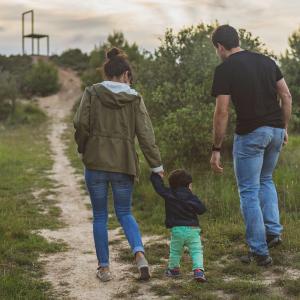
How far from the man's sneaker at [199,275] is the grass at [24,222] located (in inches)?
47.9

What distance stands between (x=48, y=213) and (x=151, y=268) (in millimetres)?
3685

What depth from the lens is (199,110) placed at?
10625mm

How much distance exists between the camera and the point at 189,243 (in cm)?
460

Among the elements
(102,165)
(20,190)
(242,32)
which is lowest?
(20,190)

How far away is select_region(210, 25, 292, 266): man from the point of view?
15.7ft

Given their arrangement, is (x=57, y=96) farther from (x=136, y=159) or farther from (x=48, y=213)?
(x=136, y=159)

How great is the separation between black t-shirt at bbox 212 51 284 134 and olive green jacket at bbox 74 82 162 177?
0.77 meters

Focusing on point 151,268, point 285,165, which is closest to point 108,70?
point 151,268

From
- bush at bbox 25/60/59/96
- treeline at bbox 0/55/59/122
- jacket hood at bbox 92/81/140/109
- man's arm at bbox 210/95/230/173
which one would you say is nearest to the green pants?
man's arm at bbox 210/95/230/173

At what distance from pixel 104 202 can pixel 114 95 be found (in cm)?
95

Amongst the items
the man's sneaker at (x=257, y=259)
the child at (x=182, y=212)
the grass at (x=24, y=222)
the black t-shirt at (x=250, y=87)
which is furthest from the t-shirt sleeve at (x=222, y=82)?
the grass at (x=24, y=222)

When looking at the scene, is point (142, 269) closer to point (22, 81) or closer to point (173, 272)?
point (173, 272)

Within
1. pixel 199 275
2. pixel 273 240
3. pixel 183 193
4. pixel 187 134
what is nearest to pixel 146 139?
pixel 183 193

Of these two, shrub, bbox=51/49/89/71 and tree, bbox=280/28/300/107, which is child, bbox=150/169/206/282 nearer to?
tree, bbox=280/28/300/107
